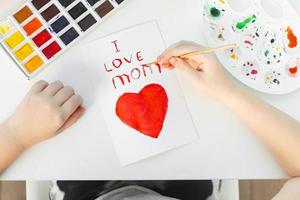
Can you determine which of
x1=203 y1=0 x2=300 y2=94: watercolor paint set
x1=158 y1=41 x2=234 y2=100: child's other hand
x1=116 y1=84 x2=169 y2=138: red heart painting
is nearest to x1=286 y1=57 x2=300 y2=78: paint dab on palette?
x1=203 y1=0 x2=300 y2=94: watercolor paint set

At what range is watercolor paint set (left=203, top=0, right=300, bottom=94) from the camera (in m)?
0.79

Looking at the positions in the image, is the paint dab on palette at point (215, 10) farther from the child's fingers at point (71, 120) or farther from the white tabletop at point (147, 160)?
the child's fingers at point (71, 120)

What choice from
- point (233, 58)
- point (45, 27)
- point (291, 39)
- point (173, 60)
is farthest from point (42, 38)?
point (291, 39)

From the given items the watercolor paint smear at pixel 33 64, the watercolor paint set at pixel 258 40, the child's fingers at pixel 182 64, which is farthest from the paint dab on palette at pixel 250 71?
the watercolor paint smear at pixel 33 64

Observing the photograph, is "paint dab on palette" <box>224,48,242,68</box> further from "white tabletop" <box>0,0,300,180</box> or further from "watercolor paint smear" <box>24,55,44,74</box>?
"watercolor paint smear" <box>24,55,44,74</box>

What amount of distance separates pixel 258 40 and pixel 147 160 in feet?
0.97

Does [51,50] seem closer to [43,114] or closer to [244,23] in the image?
[43,114]

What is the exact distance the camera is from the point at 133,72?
78 centimetres

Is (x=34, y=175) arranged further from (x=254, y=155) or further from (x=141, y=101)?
(x=254, y=155)

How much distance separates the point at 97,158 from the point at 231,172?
0.23m

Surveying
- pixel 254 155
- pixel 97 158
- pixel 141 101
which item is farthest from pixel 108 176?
pixel 254 155

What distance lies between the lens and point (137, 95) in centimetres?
77

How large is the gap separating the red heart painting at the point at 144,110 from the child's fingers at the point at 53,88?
0.11m

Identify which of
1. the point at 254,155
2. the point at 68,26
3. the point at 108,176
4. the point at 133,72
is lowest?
the point at 254,155
